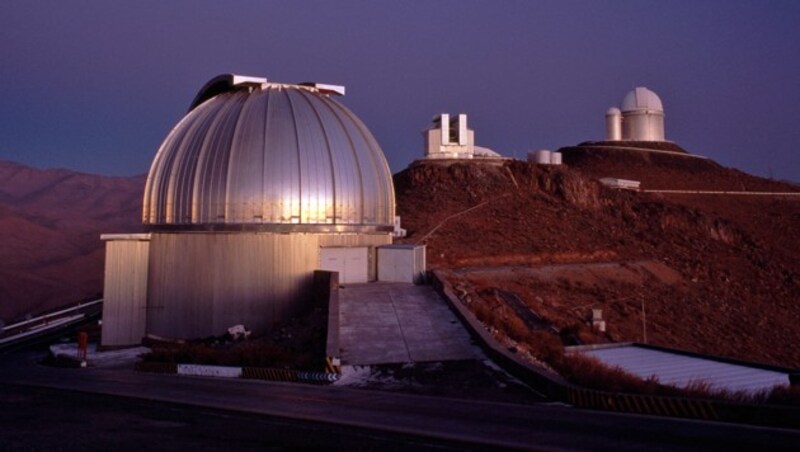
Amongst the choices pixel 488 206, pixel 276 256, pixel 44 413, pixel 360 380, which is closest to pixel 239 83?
pixel 276 256

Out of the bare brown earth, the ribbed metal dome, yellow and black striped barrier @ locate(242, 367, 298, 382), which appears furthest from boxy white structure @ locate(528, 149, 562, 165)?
yellow and black striped barrier @ locate(242, 367, 298, 382)

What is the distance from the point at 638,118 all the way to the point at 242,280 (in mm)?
64207

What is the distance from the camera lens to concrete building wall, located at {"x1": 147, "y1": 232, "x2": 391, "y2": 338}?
2303cm

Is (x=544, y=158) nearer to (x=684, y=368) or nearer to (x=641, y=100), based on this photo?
(x=641, y=100)

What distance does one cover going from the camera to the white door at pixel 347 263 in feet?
78.0

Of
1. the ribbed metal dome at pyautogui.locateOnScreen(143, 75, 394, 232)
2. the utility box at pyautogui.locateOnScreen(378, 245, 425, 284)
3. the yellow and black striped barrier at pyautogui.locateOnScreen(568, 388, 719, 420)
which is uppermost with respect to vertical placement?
the ribbed metal dome at pyautogui.locateOnScreen(143, 75, 394, 232)

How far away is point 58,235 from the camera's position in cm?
8681

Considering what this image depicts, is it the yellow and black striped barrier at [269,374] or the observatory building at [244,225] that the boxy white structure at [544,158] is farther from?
the yellow and black striped barrier at [269,374]

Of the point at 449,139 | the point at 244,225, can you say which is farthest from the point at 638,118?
the point at 244,225

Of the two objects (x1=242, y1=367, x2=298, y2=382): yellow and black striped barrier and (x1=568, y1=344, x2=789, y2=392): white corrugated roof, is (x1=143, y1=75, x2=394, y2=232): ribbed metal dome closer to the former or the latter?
(x1=242, y1=367, x2=298, y2=382): yellow and black striped barrier

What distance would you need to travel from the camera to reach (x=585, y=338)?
78.0ft

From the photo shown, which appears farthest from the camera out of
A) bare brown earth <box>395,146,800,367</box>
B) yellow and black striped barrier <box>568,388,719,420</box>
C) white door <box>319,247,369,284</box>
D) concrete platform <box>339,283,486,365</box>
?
bare brown earth <box>395,146,800,367</box>

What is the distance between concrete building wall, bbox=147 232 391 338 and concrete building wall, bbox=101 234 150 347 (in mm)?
1638

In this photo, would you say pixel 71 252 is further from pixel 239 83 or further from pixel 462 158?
pixel 239 83
